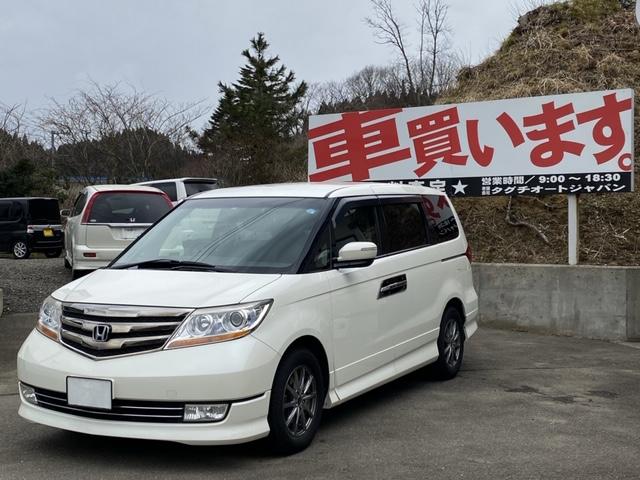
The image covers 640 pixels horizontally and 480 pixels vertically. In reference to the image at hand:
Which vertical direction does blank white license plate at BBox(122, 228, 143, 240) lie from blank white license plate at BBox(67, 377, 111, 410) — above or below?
above

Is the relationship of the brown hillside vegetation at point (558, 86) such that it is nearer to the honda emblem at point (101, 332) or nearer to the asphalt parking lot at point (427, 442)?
the asphalt parking lot at point (427, 442)

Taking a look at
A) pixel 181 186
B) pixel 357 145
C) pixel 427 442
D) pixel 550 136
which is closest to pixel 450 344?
pixel 427 442

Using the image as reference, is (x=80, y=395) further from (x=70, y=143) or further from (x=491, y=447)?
(x=70, y=143)

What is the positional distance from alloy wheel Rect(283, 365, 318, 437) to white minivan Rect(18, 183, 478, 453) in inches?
0.4

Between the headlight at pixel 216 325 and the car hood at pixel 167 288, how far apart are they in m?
0.06

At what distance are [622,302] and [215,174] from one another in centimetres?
2264

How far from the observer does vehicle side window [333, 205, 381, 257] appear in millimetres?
5516

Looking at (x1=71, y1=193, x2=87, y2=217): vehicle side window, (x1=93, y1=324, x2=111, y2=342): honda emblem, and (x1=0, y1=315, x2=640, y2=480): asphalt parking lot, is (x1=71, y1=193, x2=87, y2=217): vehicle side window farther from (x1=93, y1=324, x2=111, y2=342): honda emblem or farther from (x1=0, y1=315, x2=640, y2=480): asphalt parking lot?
(x1=93, y1=324, x2=111, y2=342): honda emblem

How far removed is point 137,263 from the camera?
5371mm

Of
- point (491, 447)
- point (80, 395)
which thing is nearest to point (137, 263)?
point (80, 395)

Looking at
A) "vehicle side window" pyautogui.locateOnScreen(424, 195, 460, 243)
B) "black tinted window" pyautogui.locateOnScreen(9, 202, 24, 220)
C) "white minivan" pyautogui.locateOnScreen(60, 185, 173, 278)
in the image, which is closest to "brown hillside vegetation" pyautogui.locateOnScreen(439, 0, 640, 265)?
"vehicle side window" pyautogui.locateOnScreen(424, 195, 460, 243)

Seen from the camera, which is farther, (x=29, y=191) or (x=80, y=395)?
(x=29, y=191)

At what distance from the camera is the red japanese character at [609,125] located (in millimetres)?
9656

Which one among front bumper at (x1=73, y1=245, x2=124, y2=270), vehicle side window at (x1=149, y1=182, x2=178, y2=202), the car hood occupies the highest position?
vehicle side window at (x1=149, y1=182, x2=178, y2=202)
